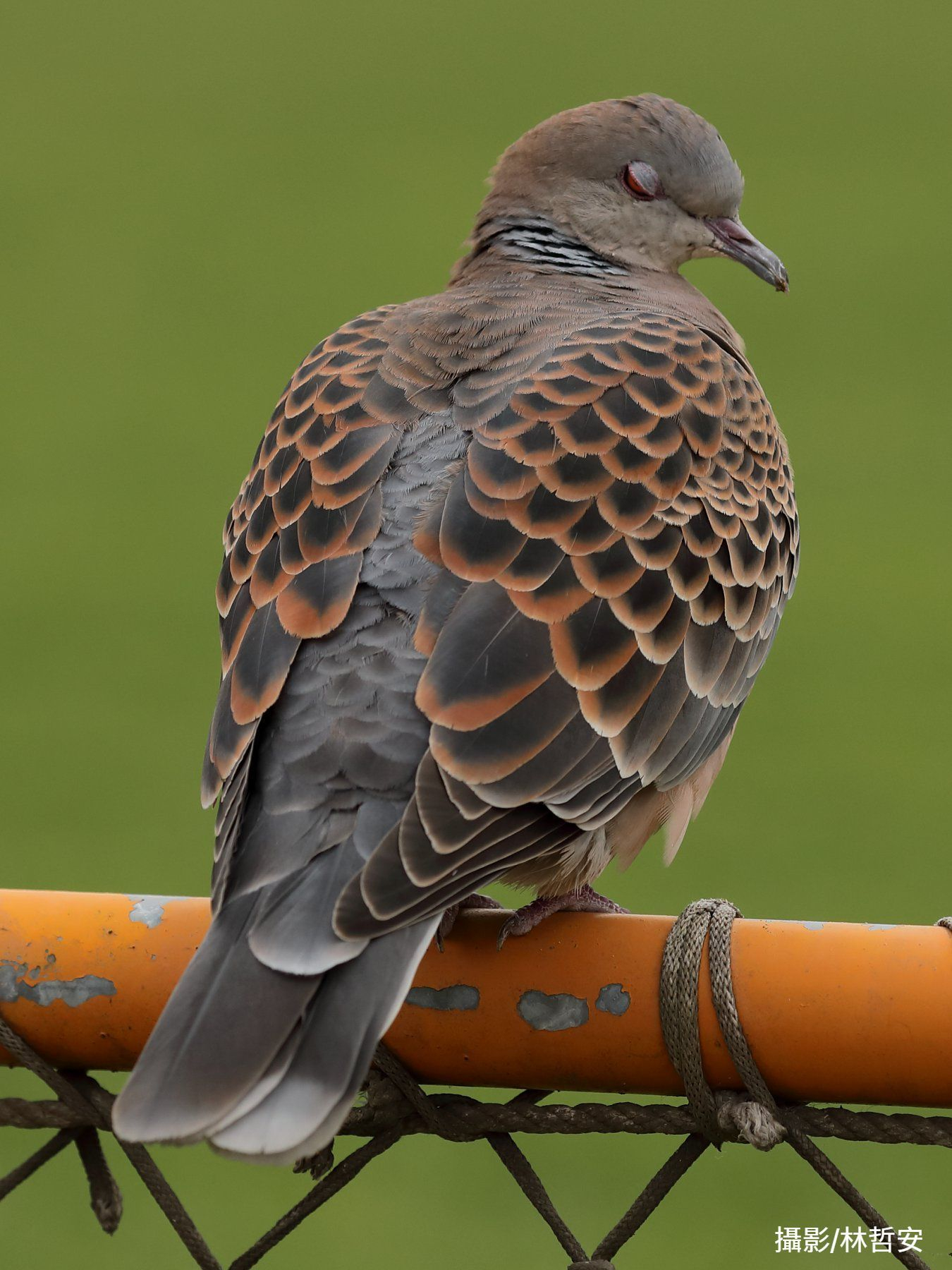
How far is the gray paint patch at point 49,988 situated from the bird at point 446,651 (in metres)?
0.12

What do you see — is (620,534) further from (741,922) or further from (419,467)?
(741,922)

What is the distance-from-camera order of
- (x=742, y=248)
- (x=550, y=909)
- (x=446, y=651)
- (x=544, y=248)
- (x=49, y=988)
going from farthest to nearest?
(x=742, y=248) → (x=544, y=248) → (x=446, y=651) → (x=550, y=909) → (x=49, y=988)

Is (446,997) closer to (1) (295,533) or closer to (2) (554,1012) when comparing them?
(2) (554,1012)

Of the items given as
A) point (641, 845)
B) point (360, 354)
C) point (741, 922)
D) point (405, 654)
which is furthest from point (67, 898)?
point (360, 354)

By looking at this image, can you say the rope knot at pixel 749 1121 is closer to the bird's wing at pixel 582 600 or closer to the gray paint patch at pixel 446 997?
the gray paint patch at pixel 446 997

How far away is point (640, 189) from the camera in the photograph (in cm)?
384

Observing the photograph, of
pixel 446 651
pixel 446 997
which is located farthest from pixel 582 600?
pixel 446 997

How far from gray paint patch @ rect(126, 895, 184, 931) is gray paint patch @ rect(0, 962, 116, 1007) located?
0.07 metres

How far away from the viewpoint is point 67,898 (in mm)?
1933

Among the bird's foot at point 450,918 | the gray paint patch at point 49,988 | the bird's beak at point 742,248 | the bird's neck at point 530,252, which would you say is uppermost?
the bird's beak at point 742,248

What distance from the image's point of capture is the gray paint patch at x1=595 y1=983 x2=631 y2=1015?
1.84m

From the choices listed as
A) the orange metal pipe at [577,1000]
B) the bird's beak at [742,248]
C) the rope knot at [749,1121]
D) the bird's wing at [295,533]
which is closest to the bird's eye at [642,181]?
the bird's beak at [742,248]

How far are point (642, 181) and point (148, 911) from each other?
95.8 inches

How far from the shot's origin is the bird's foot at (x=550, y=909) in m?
2.03
